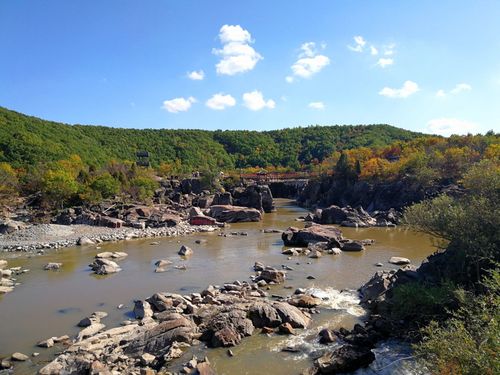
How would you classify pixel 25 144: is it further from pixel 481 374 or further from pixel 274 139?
pixel 481 374

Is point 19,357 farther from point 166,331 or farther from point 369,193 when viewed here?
point 369,193

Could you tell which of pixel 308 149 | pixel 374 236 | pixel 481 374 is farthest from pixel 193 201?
pixel 308 149

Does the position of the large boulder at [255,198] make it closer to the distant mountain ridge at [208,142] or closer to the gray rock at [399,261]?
the gray rock at [399,261]

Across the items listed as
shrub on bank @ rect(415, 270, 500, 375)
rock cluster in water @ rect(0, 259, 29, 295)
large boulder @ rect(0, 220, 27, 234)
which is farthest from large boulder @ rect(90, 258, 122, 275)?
shrub on bank @ rect(415, 270, 500, 375)

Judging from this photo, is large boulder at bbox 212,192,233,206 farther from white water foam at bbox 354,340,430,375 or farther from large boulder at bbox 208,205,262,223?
white water foam at bbox 354,340,430,375

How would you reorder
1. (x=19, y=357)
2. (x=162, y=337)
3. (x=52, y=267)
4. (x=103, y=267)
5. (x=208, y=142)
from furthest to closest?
1. (x=208, y=142)
2. (x=52, y=267)
3. (x=103, y=267)
4. (x=162, y=337)
5. (x=19, y=357)

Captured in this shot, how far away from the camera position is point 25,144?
9669cm

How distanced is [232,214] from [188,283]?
34215mm

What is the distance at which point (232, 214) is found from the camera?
2350 inches

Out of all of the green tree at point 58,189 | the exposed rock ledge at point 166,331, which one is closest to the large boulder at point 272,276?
the exposed rock ledge at point 166,331

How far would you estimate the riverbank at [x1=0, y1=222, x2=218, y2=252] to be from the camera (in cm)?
3772

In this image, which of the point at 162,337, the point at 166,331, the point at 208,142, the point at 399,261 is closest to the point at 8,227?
the point at 166,331

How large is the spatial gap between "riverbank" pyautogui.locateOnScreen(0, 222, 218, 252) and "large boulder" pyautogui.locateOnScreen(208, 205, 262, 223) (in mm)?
9064

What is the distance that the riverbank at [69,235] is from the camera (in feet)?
124
